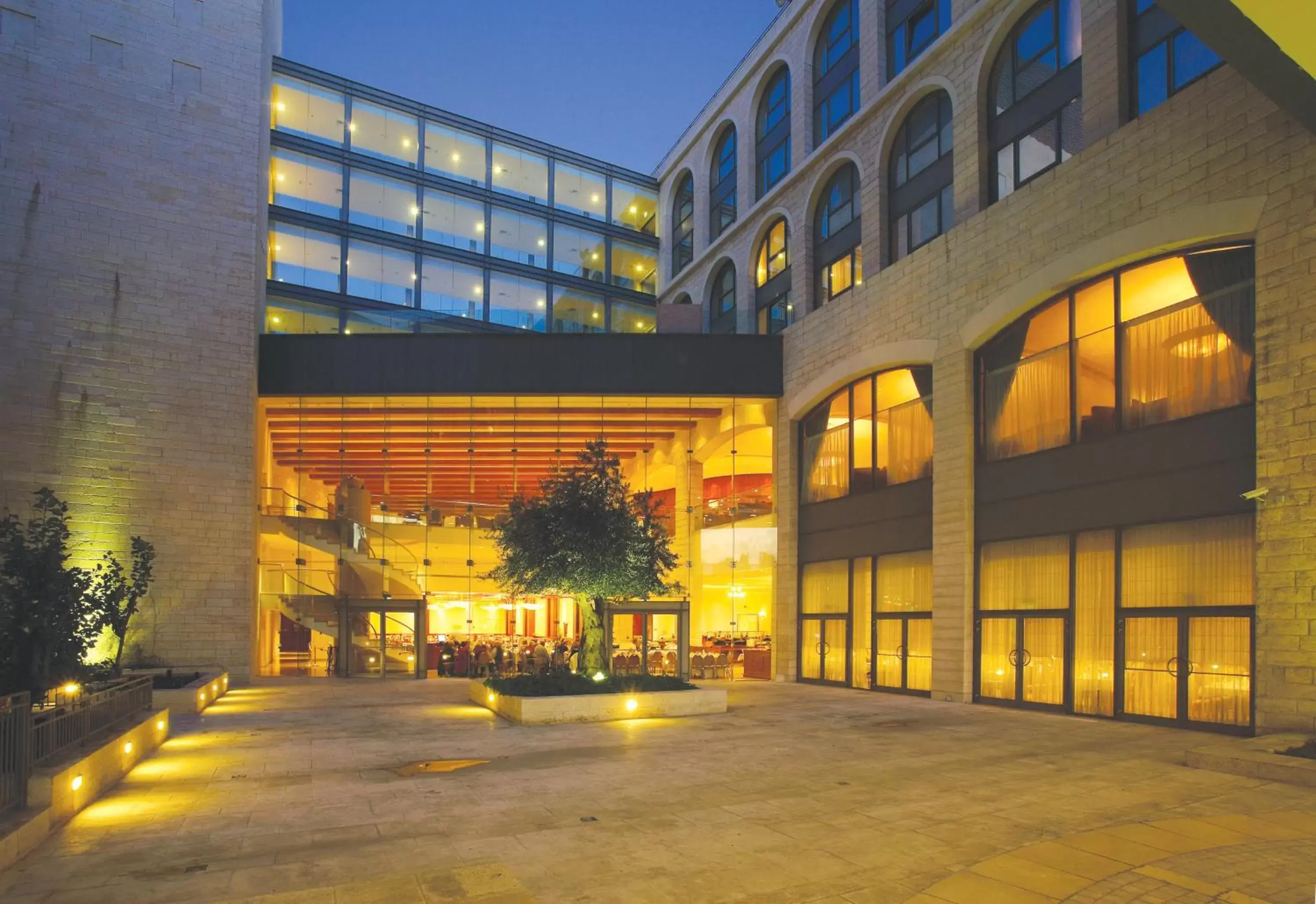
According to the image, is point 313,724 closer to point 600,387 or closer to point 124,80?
point 600,387

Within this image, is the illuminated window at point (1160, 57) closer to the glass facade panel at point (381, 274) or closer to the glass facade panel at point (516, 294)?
the glass facade panel at point (516, 294)

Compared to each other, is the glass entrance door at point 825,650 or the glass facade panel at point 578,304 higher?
the glass facade panel at point 578,304

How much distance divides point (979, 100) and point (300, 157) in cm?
2615

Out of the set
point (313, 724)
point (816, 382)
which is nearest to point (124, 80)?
point (313, 724)

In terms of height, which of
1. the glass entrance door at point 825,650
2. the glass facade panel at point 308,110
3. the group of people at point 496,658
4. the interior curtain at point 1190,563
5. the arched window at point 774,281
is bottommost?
the group of people at point 496,658

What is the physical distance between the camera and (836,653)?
2386 centimetres

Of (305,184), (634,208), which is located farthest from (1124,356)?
(634,208)

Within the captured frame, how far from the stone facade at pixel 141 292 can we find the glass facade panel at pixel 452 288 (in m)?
14.4

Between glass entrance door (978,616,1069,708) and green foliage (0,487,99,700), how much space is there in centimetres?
1590

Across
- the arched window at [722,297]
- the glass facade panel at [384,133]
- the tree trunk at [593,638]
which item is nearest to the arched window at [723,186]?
the arched window at [722,297]

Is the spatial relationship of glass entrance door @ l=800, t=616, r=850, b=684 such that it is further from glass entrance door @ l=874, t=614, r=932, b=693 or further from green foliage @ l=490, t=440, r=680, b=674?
green foliage @ l=490, t=440, r=680, b=674

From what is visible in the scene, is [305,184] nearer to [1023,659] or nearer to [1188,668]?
[1023,659]

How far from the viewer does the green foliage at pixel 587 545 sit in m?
18.0

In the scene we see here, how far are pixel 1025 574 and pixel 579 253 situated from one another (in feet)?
95.8
